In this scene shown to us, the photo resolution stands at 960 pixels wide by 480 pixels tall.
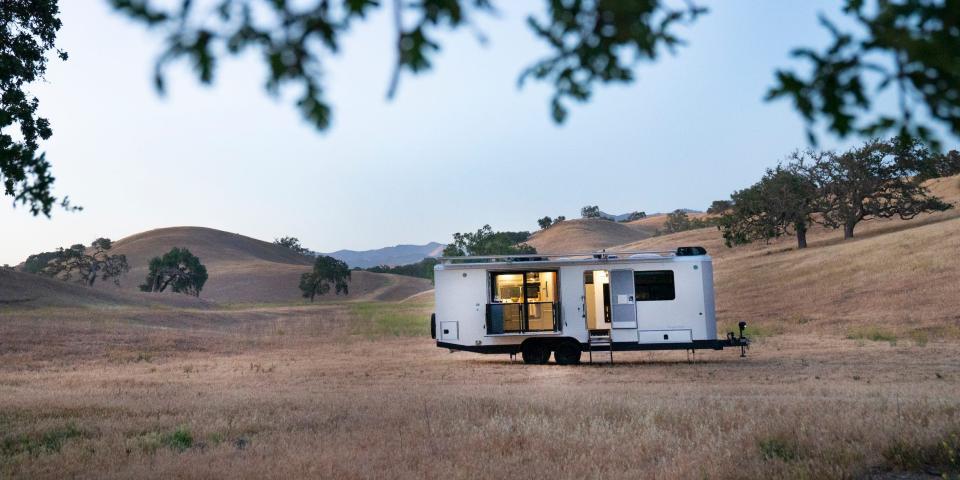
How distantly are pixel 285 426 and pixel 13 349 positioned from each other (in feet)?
62.8

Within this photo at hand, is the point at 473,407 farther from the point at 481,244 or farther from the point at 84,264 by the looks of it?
the point at 84,264

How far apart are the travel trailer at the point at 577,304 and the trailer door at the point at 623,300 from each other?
2cm

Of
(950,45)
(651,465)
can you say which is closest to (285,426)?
(651,465)

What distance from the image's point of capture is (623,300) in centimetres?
1936

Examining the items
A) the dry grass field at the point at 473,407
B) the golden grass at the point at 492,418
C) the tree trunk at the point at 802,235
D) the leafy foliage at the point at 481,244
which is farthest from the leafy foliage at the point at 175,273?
the golden grass at the point at 492,418

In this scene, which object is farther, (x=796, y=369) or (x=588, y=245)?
(x=588, y=245)

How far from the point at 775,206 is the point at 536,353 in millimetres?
38698

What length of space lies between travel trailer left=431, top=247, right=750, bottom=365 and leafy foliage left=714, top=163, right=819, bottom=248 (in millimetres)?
36530

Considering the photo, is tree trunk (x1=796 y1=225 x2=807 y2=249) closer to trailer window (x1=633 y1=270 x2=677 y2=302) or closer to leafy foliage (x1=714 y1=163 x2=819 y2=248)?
leafy foliage (x1=714 y1=163 x2=819 y2=248)

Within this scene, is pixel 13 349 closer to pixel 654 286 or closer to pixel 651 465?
pixel 654 286

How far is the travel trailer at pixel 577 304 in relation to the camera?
19219mm

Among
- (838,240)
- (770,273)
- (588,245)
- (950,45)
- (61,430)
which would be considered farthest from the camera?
(588,245)

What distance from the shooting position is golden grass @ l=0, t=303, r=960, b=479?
285 inches

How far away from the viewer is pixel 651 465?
7.20 meters
